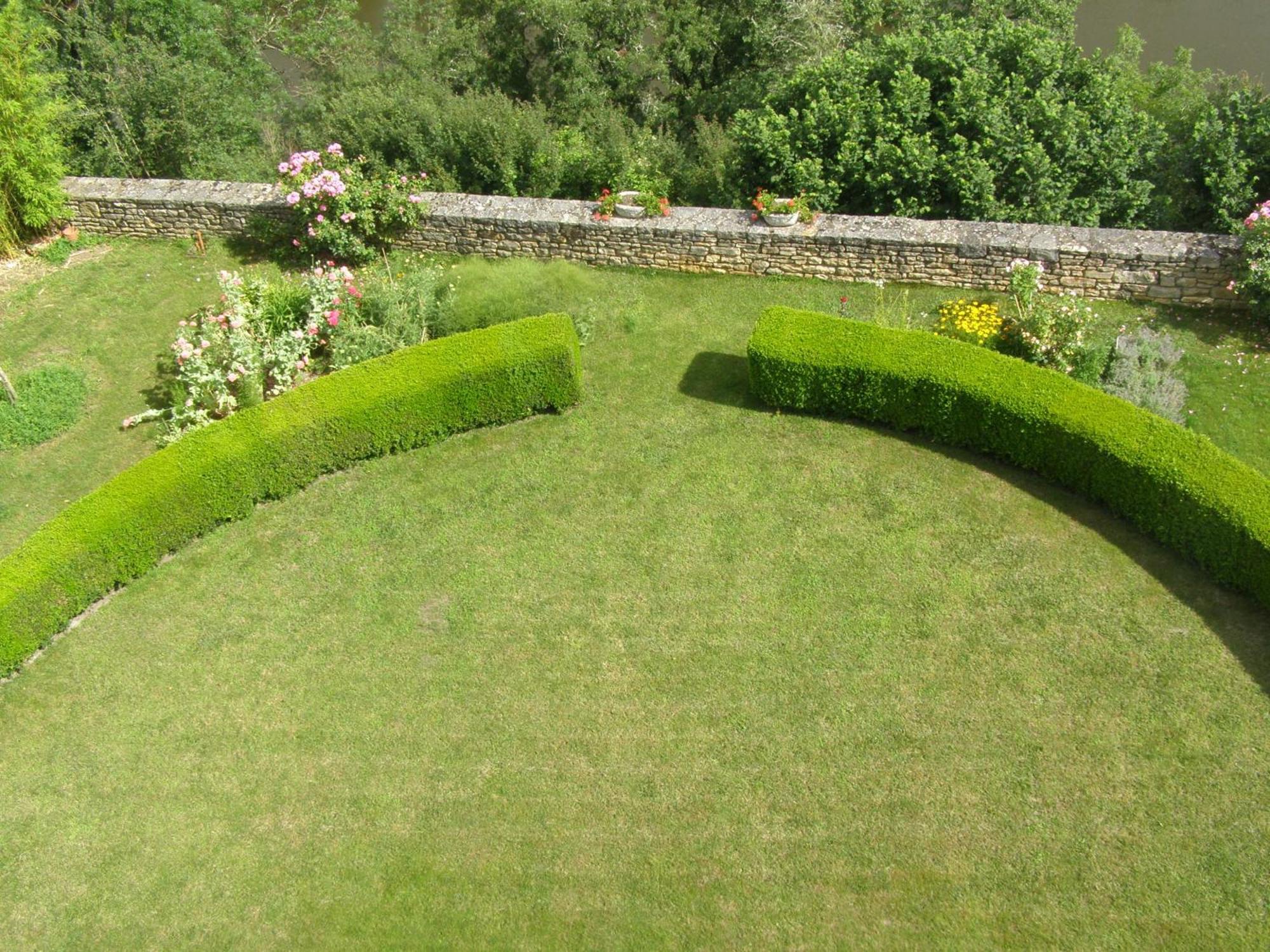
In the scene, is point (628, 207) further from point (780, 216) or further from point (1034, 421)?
point (1034, 421)

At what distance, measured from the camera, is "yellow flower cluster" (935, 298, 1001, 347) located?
9516 millimetres

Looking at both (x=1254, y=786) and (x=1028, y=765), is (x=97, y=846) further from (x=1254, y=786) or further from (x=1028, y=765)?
(x=1254, y=786)

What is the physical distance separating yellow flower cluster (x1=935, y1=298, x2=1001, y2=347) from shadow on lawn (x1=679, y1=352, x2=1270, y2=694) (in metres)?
1.23

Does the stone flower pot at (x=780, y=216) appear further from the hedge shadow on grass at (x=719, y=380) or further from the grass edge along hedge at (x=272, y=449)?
the grass edge along hedge at (x=272, y=449)

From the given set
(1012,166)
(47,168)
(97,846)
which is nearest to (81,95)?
(47,168)

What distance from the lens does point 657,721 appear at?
282 inches

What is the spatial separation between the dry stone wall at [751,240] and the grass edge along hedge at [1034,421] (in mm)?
1618

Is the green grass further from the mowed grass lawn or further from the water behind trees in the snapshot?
the water behind trees

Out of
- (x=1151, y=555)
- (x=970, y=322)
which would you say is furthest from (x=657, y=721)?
(x=970, y=322)

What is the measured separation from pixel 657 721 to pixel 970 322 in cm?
496

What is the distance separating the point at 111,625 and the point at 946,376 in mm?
6996

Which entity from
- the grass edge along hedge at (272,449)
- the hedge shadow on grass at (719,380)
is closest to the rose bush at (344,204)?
the grass edge along hedge at (272,449)

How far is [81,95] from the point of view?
45.6ft

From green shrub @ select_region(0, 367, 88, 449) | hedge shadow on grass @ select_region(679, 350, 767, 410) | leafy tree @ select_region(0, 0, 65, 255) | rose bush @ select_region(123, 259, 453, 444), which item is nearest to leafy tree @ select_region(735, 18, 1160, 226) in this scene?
hedge shadow on grass @ select_region(679, 350, 767, 410)
